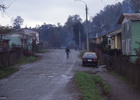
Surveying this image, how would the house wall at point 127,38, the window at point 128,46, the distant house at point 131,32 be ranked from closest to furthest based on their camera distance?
the distant house at point 131,32 → the house wall at point 127,38 → the window at point 128,46

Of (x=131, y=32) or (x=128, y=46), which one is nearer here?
(x=131, y=32)

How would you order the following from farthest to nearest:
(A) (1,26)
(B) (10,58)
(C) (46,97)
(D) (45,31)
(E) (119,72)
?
(D) (45,31)
(B) (10,58)
(A) (1,26)
(E) (119,72)
(C) (46,97)

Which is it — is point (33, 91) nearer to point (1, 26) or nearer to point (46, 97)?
point (46, 97)

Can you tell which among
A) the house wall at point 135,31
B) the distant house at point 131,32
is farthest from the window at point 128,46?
the house wall at point 135,31

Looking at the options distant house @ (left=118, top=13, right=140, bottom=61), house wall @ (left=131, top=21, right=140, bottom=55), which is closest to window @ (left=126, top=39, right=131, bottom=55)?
distant house @ (left=118, top=13, right=140, bottom=61)

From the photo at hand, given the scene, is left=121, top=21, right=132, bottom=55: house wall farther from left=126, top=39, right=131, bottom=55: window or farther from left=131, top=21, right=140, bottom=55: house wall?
left=131, top=21, right=140, bottom=55: house wall

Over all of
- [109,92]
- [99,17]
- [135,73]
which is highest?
[99,17]

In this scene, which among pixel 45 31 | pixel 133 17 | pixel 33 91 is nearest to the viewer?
pixel 33 91

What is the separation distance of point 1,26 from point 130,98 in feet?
48.3

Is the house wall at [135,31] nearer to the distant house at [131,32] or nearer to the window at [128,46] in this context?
the distant house at [131,32]

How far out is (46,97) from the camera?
945 centimetres

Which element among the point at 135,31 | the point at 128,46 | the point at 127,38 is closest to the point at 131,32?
the point at 135,31

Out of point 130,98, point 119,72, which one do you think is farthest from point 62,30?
point 130,98

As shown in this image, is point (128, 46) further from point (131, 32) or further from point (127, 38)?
point (131, 32)
